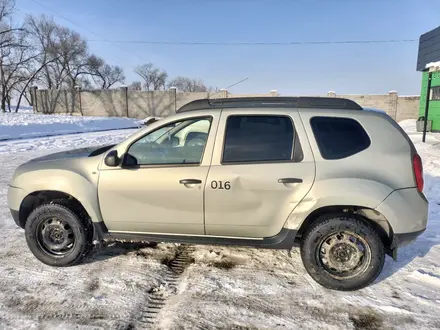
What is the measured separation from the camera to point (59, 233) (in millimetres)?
3572

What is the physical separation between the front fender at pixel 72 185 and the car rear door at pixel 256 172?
1226 mm

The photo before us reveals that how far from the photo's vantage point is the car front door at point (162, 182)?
3.25 m

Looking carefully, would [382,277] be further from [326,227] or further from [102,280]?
[102,280]

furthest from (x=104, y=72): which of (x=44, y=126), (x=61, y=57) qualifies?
(x=44, y=126)

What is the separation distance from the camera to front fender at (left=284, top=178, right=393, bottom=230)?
296 cm

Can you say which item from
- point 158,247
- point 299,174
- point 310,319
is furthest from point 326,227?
point 158,247

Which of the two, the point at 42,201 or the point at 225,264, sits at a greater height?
the point at 42,201

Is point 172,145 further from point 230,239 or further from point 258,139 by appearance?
point 230,239

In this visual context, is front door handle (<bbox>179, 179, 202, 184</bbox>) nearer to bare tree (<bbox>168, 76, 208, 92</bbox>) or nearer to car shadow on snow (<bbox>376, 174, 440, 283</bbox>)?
car shadow on snow (<bbox>376, 174, 440, 283</bbox>)

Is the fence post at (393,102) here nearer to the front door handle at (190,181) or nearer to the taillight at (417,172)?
the taillight at (417,172)

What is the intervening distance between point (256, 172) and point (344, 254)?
3.84 feet

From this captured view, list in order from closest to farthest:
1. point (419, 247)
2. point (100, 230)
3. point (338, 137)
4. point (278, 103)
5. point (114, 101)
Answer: point (338, 137)
point (278, 103)
point (100, 230)
point (419, 247)
point (114, 101)

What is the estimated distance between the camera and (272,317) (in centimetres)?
276

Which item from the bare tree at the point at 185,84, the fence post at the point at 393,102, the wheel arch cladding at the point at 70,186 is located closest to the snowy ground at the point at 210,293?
the wheel arch cladding at the point at 70,186
